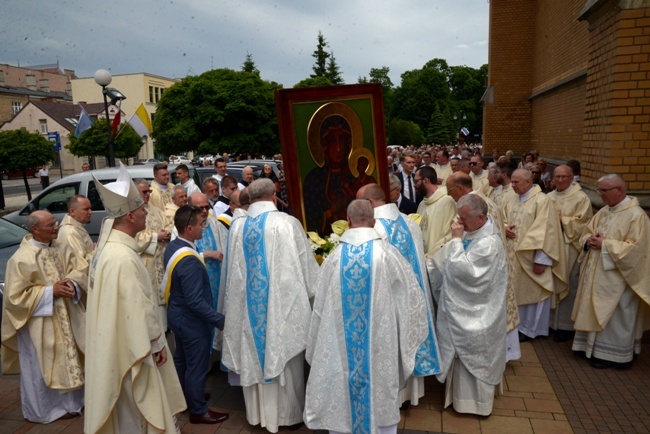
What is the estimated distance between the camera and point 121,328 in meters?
3.23

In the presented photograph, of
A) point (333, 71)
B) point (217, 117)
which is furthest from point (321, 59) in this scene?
point (217, 117)

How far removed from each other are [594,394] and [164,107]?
2493cm

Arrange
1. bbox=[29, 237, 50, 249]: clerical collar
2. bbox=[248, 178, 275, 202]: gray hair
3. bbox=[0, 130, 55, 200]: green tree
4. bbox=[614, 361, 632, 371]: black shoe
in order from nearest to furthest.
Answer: bbox=[248, 178, 275, 202]: gray hair
bbox=[29, 237, 50, 249]: clerical collar
bbox=[614, 361, 632, 371]: black shoe
bbox=[0, 130, 55, 200]: green tree

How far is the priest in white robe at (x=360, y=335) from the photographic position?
3.56 metres

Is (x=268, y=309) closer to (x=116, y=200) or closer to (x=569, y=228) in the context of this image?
(x=116, y=200)

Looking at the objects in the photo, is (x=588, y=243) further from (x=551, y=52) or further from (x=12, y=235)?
(x=551, y=52)

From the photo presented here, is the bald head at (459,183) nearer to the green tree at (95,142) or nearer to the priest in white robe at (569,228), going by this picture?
the priest in white robe at (569,228)

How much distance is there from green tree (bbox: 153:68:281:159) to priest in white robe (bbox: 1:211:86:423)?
2056 cm

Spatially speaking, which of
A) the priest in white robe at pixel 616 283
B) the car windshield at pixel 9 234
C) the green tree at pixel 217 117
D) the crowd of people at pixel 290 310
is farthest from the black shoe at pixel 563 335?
the green tree at pixel 217 117

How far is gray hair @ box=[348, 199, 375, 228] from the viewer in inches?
141

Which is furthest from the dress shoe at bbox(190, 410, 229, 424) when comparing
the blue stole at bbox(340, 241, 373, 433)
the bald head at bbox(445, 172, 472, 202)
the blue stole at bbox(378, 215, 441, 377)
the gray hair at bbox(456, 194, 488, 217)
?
the bald head at bbox(445, 172, 472, 202)

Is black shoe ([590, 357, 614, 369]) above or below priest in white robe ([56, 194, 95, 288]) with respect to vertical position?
below

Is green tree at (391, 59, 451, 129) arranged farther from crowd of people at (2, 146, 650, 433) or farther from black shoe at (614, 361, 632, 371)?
black shoe at (614, 361, 632, 371)

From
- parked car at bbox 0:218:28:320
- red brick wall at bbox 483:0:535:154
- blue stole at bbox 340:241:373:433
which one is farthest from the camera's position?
red brick wall at bbox 483:0:535:154
